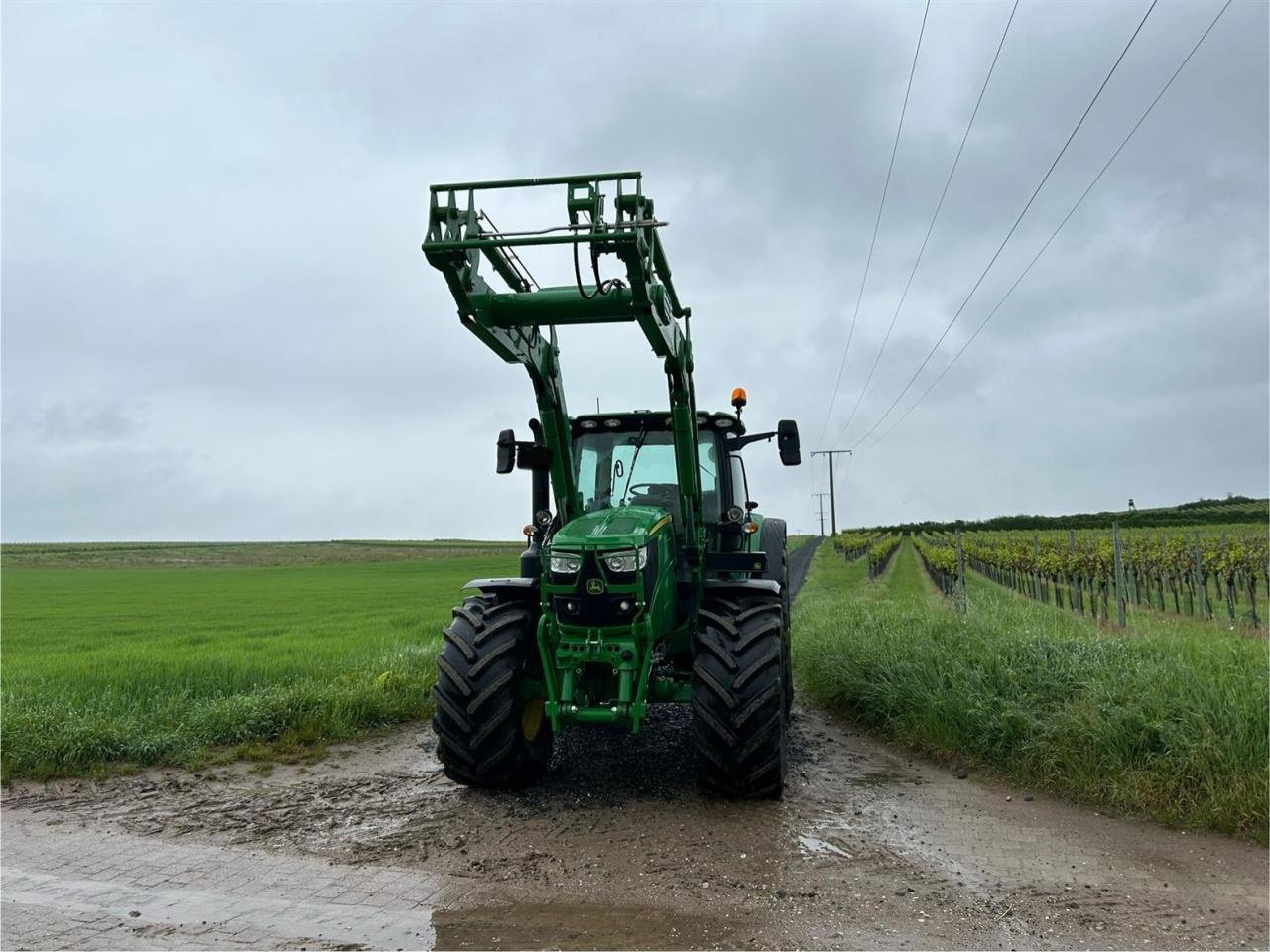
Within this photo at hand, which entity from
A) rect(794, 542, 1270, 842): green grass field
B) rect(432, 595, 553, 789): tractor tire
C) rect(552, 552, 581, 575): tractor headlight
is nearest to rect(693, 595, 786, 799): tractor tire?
rect(552, 552, 581, 575): tractor headlight

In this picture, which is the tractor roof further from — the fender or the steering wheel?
the fender

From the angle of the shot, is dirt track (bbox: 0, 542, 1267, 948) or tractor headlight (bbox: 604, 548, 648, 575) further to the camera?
tractor headlight (bbox: 604, 548, 648, 575)

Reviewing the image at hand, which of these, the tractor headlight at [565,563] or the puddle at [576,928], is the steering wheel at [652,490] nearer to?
the tractor headlight at [565,563]

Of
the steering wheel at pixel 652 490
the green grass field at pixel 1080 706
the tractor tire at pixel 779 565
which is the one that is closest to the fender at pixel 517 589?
the steering wheel at pixel 652 490

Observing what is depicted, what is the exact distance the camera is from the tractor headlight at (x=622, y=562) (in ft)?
17.1

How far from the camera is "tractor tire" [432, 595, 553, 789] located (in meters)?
5.31

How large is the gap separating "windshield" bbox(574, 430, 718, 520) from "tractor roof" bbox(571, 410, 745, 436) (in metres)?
0.05

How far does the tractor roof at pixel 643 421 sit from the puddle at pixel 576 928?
3811mm

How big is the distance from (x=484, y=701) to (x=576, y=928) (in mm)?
1808

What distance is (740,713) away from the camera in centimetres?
507

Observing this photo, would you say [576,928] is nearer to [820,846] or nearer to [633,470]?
[820,846]

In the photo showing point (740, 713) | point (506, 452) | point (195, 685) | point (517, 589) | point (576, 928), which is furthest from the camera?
point (195, 685)

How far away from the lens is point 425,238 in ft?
15.9

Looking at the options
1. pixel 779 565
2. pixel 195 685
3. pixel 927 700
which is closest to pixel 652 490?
pixel 779 565
